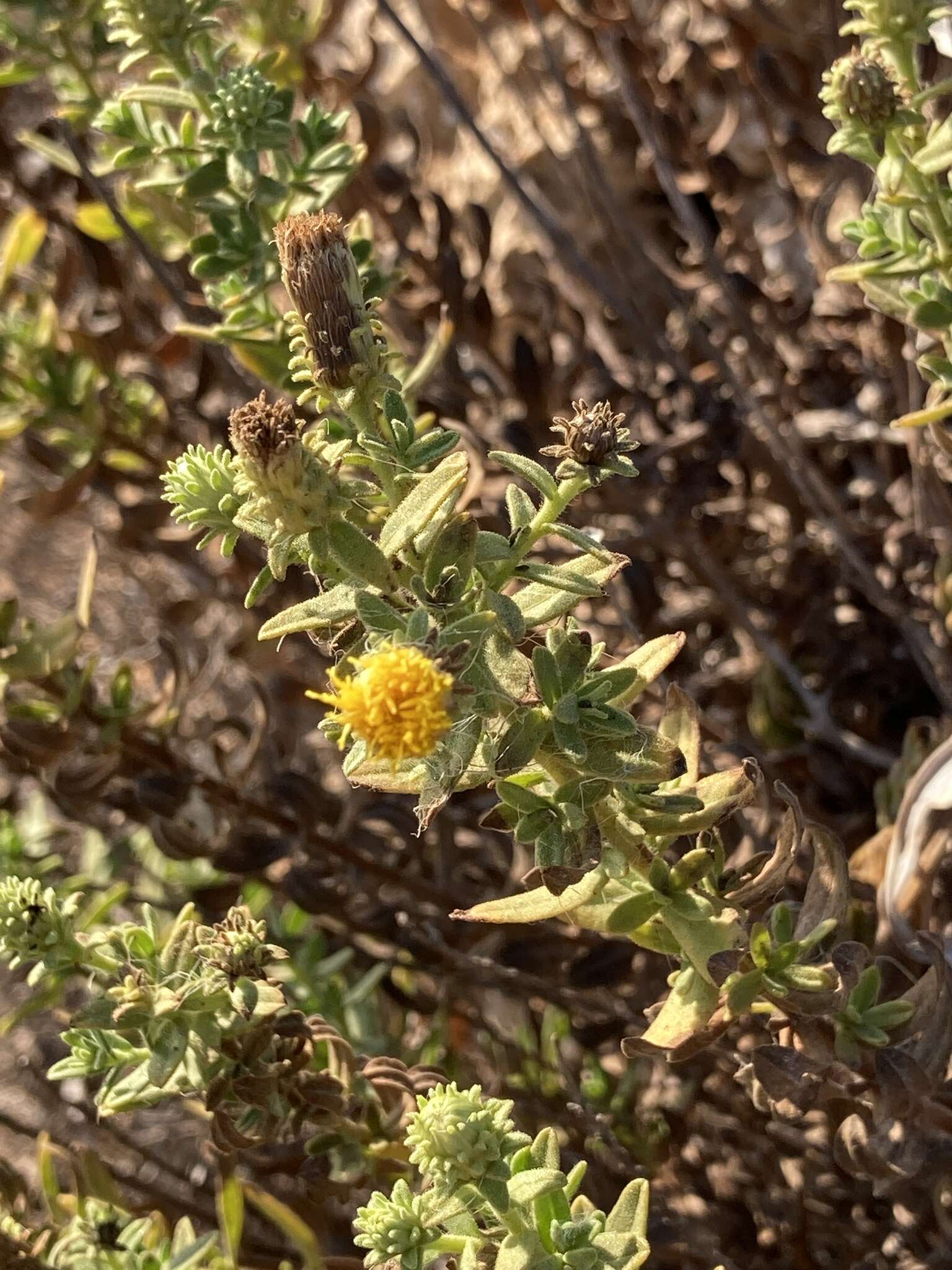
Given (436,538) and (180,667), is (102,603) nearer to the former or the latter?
(180,667)

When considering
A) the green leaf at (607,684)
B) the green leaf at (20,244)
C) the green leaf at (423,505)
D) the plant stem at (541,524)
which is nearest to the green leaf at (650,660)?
the green leaf at (607,684)

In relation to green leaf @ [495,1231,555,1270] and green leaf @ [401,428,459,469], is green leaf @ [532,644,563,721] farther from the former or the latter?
green leaf @ [495,1231,555,1270]

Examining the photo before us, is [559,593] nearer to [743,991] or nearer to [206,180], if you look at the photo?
[743,991]

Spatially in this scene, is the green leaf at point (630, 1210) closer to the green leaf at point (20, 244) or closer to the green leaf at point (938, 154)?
the green leaf at point (938, 154)

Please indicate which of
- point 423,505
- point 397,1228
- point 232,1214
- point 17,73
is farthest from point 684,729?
point 17,73

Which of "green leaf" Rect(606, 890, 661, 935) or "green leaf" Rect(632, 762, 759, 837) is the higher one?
"green leaf" Rect(632, 762, 759, 837)

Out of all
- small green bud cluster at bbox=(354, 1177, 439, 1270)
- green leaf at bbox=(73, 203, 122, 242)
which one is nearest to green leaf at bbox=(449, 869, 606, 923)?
small green bud cluster at bbox=(354, 1177, 439, 1270)
